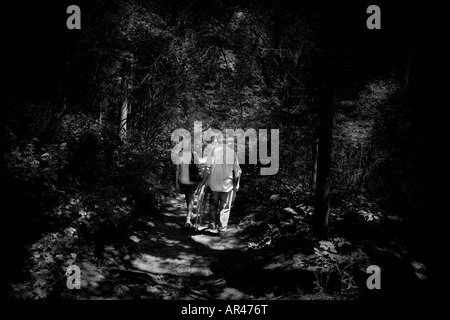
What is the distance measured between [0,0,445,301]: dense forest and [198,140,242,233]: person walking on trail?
669 mm

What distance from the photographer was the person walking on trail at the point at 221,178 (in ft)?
21.0

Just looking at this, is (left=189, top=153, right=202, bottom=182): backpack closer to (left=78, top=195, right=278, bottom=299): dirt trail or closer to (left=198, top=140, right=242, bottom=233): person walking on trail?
(left=198, top=140, right=242, bottom=233): person walking on trail

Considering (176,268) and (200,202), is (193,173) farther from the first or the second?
→ (176,268)

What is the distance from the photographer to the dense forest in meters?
3.87

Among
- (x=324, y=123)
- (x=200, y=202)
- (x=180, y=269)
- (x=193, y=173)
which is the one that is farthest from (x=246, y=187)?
(x=324, y=123)

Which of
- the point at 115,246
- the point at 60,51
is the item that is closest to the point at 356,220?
the point at 115,246

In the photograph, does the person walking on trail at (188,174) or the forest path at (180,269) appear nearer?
the forest path at (180,269)

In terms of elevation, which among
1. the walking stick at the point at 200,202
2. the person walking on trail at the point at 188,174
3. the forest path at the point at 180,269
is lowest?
the forest path at the point at 180,269

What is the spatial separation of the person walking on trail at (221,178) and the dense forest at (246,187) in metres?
0.67

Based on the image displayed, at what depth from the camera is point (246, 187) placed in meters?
9.68

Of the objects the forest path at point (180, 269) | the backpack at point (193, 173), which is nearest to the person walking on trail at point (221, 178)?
the backpack at point (193, 173)

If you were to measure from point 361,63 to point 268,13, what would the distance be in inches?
82.5

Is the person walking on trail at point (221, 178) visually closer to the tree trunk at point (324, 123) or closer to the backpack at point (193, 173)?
the backpack at point (193, 173)
